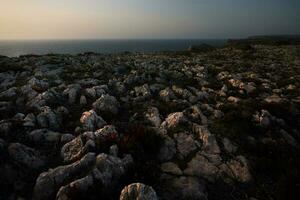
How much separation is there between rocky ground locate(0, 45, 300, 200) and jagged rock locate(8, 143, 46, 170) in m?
0.03

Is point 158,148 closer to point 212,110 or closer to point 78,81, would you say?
point 212,110

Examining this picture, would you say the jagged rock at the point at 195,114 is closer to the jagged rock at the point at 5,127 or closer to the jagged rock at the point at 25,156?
the jagged rock at the point at 25,156

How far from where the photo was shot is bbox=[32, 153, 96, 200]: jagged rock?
8812 mm

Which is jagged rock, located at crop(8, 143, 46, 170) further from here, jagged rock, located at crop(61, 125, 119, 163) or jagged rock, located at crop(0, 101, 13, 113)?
jagged rock, located at crop(0, 101, 13, 113)

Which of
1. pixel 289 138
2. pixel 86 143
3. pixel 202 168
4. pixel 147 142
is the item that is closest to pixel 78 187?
pixel 86 143

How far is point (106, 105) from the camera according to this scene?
48.1ft

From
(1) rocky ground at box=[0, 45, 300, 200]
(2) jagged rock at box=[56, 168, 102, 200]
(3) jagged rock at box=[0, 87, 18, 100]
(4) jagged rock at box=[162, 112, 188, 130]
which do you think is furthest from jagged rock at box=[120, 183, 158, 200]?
(3) jagged rock at box=[0, 87, 18, 100]

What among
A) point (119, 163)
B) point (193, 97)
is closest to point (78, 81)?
point (193, 97)

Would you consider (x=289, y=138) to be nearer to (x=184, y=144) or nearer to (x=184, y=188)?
(x=184, y=144)

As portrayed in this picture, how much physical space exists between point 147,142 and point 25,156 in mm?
4468

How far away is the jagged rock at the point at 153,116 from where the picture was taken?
43.6ft

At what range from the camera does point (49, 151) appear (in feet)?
35.7

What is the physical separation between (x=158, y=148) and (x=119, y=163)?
2.01 meters

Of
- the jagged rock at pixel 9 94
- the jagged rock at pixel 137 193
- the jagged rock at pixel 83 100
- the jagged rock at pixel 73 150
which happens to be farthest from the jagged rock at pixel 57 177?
the jagged rock at pixel 9 94
